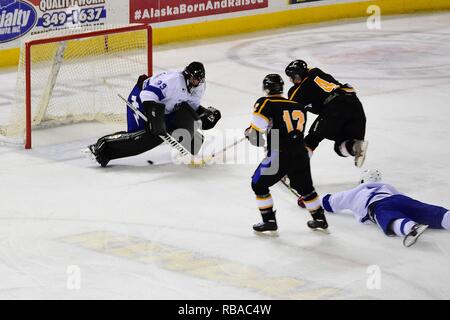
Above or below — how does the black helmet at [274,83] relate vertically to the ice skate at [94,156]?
above

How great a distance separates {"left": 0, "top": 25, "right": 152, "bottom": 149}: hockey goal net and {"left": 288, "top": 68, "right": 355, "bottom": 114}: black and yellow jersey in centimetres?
200

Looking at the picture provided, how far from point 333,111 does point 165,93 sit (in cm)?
117

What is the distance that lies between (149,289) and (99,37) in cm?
386

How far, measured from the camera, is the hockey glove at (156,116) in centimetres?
789

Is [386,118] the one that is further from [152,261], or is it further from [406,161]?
[152,261]

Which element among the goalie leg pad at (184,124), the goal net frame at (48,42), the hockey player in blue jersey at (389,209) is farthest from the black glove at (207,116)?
the hockey player in blue jersey at (389,209)

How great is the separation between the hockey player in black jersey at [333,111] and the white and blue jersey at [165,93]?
0.86 m

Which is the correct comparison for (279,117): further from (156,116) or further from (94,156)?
(94,156)

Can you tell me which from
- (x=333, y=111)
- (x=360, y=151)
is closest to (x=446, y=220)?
(x=360, y=151)

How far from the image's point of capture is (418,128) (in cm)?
912

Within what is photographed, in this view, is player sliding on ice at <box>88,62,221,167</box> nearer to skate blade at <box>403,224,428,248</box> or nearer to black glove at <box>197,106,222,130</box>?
black glove at <box>197,106,222,130</box>

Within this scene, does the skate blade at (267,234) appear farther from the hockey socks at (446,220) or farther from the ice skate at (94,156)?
the ice skate at (94,156)

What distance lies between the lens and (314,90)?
7.63 m

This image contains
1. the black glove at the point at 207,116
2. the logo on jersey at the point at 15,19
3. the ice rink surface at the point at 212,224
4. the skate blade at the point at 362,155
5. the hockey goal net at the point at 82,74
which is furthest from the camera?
the logo on jersey at the point at 15,19
